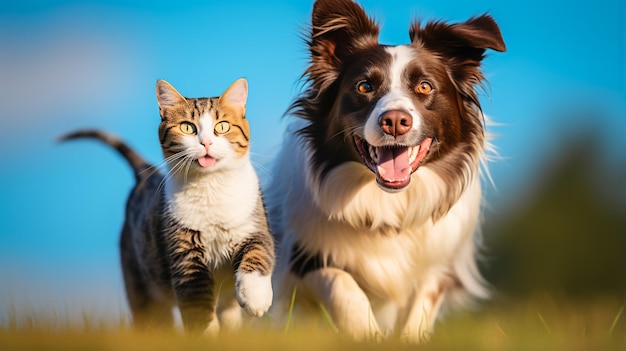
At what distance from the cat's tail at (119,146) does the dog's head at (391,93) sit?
116 centimetres

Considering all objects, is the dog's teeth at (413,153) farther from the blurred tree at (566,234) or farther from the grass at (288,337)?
the blurred tree at (566,234)

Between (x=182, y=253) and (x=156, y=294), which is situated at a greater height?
(x=182, y=253)

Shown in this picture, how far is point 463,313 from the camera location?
225 inches

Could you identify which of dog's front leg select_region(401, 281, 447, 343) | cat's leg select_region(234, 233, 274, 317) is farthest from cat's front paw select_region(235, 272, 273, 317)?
dog's front leg select_region(401, 281, 447, 343)

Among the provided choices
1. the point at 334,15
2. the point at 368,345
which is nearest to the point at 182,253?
the point at 368,345

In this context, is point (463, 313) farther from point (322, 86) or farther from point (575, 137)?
point (575, 137)

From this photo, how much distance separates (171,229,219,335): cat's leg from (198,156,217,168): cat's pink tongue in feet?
1.22

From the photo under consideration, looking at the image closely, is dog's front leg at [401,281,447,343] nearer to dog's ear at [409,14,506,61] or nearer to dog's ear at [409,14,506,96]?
dog's ear at [409,14,506,96]

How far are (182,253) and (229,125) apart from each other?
0.73m

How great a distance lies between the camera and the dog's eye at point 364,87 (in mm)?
4566

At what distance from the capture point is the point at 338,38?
5.02 meters

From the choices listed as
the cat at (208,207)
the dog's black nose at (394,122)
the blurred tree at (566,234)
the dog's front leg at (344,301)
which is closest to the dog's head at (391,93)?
the dog's black nose at (394,122)

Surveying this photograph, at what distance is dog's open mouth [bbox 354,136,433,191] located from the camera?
433cm

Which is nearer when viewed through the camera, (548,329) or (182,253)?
(182,253)
